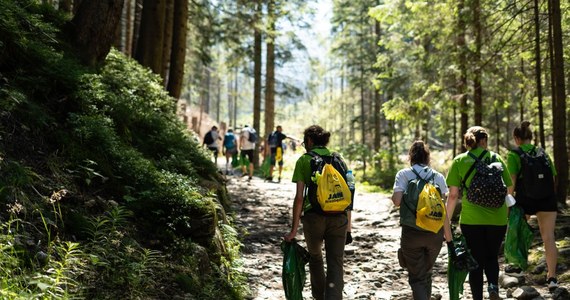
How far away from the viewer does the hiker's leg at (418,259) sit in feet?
15.9

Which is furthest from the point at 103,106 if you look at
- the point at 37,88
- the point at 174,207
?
the point at 174,207

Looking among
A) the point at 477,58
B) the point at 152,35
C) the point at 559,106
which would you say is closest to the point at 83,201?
the point at 152,35

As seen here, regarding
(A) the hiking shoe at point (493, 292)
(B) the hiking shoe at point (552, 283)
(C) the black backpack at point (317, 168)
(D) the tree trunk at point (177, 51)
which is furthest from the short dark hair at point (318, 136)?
(D) the tree trunk at point (177, 51)

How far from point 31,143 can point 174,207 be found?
170 cm

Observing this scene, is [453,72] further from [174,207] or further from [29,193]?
[29,193]

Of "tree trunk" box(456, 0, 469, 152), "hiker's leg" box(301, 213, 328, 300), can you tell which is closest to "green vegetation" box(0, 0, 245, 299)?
"hiker's leg" box(301, 213, 328, 300)

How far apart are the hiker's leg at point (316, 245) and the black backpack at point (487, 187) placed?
1.69 metres

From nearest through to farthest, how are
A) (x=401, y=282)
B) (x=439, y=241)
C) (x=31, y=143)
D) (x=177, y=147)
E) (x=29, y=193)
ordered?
(x=29, y=193) → (x=439, y=241) → (x=31, y=143) → (x=401, y=282) → (x=177, y=147)

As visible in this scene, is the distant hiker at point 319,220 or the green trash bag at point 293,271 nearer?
the distant hiker at point 319,220

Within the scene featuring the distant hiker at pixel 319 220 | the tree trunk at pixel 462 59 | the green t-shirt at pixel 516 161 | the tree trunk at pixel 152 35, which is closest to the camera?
the distant hiker at pixel 319 220

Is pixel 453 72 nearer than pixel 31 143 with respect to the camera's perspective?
No

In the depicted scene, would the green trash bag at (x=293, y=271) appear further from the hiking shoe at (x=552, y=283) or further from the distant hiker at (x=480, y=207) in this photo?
A: the hiking shoe at (x=552, y=283)

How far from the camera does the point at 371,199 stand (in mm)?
13664

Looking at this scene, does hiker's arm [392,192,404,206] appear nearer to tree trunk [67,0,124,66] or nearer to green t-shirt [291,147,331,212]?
green t-shirt [291,147,331,212]
